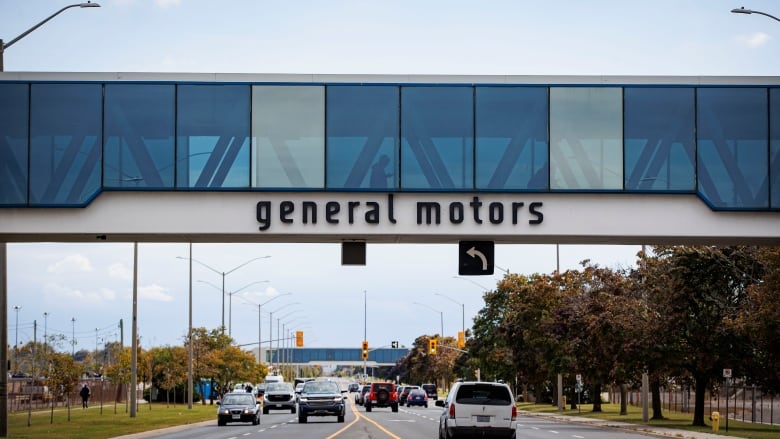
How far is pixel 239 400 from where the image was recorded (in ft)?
169

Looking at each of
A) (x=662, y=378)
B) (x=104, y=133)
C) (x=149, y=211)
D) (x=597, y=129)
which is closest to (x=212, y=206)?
(x=149, y=211)

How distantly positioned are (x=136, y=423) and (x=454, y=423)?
23.7 m

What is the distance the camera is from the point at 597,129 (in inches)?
1233

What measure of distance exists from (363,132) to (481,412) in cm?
786

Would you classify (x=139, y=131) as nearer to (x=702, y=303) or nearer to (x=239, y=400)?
(x=239, y=400)

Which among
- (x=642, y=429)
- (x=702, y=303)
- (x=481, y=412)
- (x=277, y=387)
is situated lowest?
(x=277, y=387)

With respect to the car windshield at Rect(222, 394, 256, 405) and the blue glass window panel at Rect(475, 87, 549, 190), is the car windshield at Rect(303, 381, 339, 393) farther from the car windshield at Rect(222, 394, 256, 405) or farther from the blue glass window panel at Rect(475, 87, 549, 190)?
the blue glass window panel at Rect(475, 87, 549, 190)

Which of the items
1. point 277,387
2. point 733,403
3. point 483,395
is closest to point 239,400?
point 277,387

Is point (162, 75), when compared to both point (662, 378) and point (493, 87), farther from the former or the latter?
point (662, 378)

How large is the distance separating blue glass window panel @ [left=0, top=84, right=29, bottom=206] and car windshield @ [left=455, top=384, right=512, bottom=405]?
1242 centimetres

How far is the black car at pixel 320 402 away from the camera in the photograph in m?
50.1

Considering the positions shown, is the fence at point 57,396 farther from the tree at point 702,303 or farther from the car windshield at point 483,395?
the car windshield at point 483,395

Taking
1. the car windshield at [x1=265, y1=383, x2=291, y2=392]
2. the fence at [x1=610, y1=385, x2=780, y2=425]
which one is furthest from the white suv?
the car windshield at [x1=265, y1=383, x2=291, y2=392]

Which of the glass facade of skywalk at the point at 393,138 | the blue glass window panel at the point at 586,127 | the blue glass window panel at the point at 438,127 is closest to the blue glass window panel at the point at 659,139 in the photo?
the glass facade of skywalk at the point at 393,138
